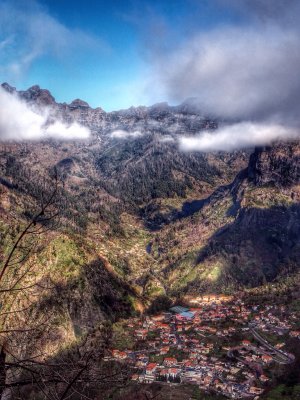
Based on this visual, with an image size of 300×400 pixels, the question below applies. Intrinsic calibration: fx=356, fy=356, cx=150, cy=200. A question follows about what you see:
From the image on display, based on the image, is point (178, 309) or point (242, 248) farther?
point (242, 248)

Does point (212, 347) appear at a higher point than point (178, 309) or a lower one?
lower

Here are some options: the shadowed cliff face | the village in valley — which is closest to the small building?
the village in valley

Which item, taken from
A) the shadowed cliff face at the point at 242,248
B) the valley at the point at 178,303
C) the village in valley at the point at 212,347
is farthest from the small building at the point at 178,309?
the shadowed cliff face at the point at 242,248

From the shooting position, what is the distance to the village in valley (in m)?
64.1

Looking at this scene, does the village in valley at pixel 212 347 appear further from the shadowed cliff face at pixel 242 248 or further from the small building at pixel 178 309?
the shadowed cliff face at pixel 242 248

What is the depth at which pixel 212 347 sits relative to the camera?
81.2 metres

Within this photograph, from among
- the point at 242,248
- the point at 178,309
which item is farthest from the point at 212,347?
the point at 242,248

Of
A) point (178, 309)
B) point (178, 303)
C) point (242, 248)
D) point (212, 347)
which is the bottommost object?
point (212, 347)

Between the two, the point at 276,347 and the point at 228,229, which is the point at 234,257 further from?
the point at 276,347

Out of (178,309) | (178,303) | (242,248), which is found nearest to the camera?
(178,309)

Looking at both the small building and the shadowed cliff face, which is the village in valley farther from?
the shadowed cliff face

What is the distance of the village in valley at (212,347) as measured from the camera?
6406cm

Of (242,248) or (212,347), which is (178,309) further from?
(242,248)

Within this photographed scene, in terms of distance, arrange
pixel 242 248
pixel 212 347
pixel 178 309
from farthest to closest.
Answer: pixel 242 248
pixel 178 309
pixel 212 347
